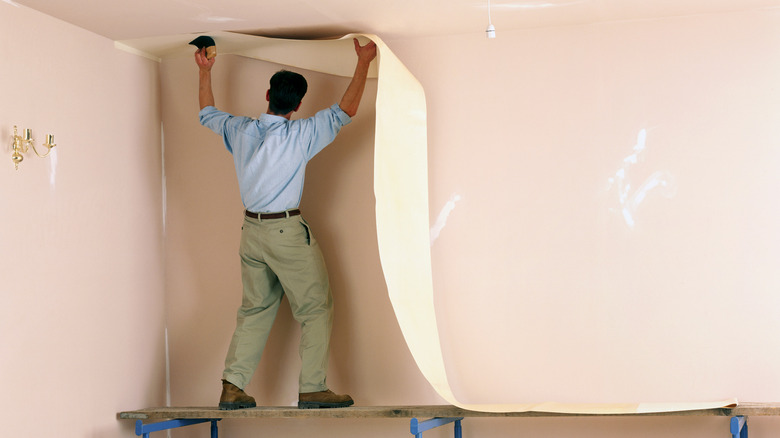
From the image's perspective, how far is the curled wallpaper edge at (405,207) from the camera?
2951 millimetres

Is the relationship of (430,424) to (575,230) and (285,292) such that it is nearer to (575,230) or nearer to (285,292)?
(285,292)

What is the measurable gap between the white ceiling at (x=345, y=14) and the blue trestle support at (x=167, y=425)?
1532mm

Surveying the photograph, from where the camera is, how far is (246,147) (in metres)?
3.29

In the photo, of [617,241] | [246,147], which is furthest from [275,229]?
[617,241]

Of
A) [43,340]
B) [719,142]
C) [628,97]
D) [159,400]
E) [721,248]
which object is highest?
[628,97]

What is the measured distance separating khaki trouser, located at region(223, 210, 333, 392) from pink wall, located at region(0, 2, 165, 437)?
1.56 feet

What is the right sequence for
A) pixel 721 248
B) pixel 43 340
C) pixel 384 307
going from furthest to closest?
pixel 384 307 → pixel 721 248 → pixel 43 340

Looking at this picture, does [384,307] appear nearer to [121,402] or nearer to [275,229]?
[275,229]

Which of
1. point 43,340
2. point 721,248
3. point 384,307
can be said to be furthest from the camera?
point 384,307

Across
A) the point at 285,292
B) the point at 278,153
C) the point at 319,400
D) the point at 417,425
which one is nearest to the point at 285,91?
the point at 278,153

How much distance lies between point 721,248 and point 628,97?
2.20ft

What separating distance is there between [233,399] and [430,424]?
0.78 m

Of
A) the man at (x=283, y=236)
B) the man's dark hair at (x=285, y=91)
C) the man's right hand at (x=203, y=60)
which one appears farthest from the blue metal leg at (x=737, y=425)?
the man's right hand at (x=203, y=60)

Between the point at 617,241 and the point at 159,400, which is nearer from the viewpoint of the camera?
the point at 617,241
